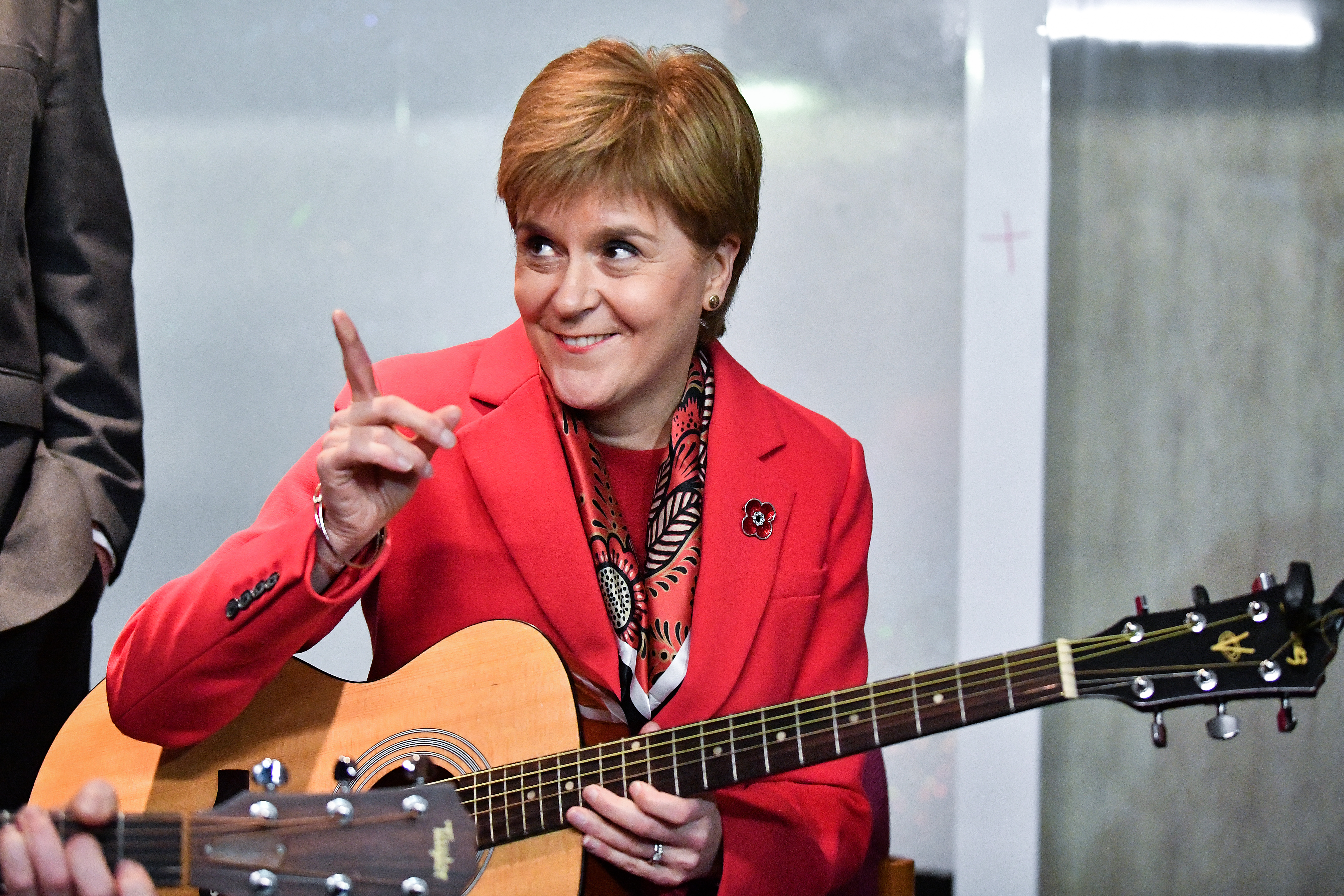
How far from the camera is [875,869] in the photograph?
1.75m

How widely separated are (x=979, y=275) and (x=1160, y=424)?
1.78 feet

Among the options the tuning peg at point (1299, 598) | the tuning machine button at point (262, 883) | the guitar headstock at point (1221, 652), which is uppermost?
the tuning peg at point (1299, 598)

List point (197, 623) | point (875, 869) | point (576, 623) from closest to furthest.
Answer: point (197, 623), point (576, 623), point (875, 869)

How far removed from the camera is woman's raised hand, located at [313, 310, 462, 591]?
4.19 feet

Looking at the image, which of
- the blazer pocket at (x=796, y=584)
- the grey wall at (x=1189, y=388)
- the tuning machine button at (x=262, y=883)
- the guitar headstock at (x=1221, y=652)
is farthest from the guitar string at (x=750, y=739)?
the grey wall at (x=1189, y=388)

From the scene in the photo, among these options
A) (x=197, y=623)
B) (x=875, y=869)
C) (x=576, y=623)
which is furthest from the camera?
(x=875, y=869)

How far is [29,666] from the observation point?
1652 millimetres

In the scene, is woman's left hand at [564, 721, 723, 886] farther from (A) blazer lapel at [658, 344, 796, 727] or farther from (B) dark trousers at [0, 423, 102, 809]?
(B) dark trousers at [0, 423, 102, 809]

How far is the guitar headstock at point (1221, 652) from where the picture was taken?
3.80ft

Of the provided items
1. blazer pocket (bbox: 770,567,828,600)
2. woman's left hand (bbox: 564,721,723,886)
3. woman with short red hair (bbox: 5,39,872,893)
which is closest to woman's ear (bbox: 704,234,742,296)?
woman with short red hair (bbox: 5,39,872,893)

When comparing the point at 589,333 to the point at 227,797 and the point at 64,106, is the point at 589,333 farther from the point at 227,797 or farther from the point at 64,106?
the point at 64,106

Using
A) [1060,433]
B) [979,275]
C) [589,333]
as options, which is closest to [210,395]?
[589,333]

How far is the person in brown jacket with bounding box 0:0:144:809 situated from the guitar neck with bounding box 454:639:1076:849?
681mm

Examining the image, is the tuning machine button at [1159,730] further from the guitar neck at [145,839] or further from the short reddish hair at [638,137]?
the guitar neck at [145,839]
